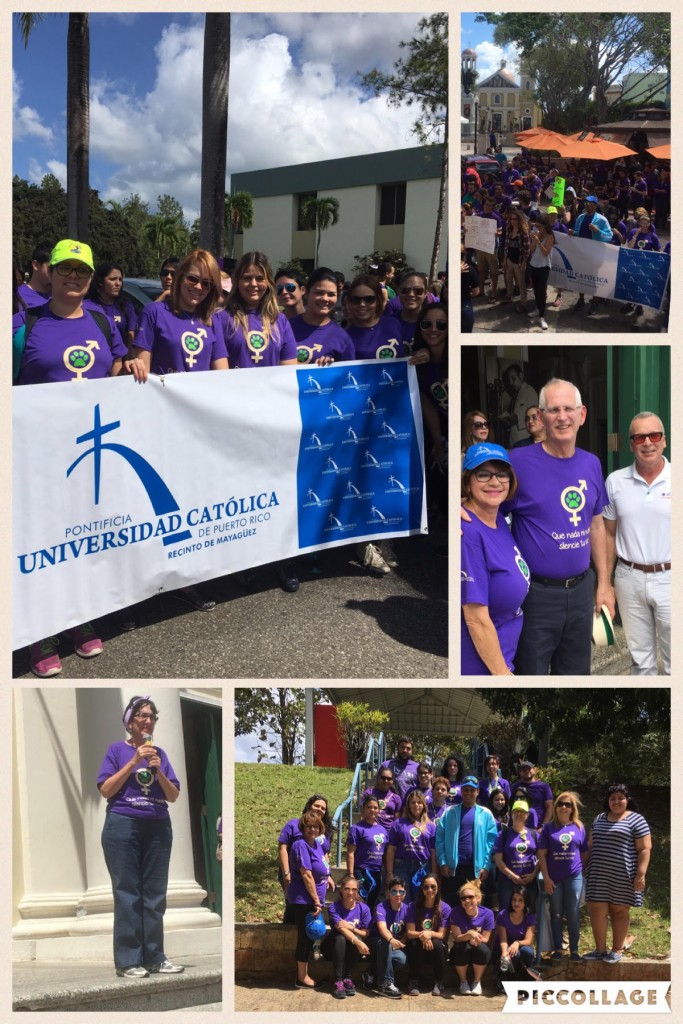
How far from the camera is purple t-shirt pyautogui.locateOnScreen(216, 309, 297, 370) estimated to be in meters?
5.70

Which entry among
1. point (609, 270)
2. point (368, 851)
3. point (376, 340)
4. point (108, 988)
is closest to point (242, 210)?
point (609, 270)

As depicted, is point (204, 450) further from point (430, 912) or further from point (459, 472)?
point (430, 912)

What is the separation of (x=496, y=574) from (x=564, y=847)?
231 cm

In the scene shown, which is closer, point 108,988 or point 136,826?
point 108,988

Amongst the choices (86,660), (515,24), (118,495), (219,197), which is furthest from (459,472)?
(219,197)

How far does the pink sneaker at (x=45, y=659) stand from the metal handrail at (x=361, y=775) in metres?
2.51

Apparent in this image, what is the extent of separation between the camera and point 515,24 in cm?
559

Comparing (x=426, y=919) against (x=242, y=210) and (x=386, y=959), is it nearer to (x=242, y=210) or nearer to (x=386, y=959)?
(x=386, y=959)

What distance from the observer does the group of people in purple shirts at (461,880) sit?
227 inches

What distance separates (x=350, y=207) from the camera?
38344 millimetres

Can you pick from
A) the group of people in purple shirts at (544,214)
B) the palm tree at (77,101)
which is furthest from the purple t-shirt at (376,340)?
the palm tree at (77,101)

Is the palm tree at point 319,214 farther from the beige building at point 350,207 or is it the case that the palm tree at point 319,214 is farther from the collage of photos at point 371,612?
the collage of photos at point 371,612

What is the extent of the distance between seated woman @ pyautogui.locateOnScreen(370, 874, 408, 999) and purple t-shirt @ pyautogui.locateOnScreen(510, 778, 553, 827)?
98 cm

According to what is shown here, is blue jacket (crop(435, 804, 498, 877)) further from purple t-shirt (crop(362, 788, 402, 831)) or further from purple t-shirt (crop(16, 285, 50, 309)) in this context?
purple t-shirt (crop(16, 285, 50, 309))
